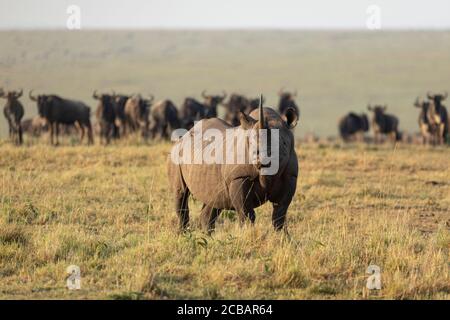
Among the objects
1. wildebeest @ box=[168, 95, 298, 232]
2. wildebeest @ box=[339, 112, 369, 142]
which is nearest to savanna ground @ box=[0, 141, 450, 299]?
wildebeest @ box=[168, 95, 298, 232]

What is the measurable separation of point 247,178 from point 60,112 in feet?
62.5

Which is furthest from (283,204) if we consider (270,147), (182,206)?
(182,206)

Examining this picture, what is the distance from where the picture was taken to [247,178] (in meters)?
8.98

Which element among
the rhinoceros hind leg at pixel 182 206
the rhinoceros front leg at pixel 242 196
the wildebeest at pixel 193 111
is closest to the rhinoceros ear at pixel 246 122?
the rhinoceros front leg at pixel 242 196

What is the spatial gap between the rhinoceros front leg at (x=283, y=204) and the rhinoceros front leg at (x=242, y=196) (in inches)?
10.4

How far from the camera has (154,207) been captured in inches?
471

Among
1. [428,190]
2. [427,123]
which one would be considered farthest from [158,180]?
[427,123]

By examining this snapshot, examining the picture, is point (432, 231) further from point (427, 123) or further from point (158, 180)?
point (427, 123)

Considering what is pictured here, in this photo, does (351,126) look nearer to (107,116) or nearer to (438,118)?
(438,118)

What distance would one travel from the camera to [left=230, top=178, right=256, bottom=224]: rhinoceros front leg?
9.00 m

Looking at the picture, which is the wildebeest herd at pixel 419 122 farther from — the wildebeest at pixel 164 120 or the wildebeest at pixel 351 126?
the wildebeest at pixel 164 120

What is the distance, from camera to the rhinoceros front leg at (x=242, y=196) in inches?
354

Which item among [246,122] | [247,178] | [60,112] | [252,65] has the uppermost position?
[252,65]

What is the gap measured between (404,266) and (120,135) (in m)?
21.7
